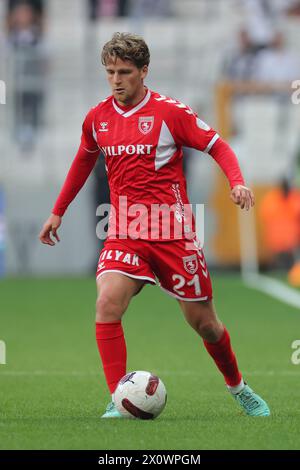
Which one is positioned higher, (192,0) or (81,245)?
(192,0)

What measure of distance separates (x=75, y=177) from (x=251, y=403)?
1.60 meters

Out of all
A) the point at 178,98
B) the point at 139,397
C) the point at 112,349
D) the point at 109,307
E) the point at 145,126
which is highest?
the point at 145,126

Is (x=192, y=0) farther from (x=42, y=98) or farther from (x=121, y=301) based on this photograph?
(x=121, y=301)

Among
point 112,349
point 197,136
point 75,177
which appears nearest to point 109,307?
point 112,349

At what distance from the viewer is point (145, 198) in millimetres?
6605

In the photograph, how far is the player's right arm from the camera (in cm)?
685

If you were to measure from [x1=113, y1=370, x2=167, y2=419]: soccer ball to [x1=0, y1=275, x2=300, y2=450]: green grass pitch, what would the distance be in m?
0.08

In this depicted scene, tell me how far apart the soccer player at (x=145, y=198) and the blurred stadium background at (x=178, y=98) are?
10861 mm

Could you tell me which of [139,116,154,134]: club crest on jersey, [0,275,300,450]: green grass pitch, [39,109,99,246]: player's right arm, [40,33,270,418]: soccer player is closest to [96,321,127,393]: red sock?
[40,33,270,418]: soccer player

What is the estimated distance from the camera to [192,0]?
23.8m

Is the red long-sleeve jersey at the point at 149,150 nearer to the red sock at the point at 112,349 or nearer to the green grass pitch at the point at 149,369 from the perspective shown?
the red sock at the point at 112,349

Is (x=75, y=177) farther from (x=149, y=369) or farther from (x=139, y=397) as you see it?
(x=149, y=369)
